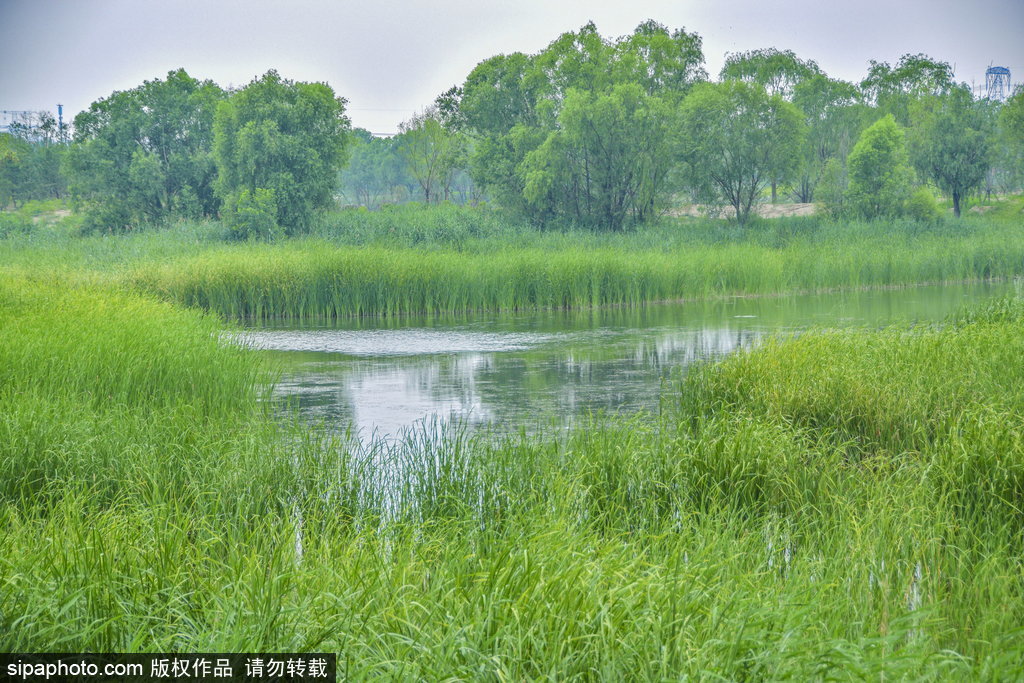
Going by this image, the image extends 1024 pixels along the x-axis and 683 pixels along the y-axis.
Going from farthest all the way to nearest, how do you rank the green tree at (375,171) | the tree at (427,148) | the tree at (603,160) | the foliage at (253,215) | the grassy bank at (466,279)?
the green tree at (375,171)
the tree at (427,148)
the tree at (603,160)
the foliage at (253,215)
the grassy bank at (466,279)

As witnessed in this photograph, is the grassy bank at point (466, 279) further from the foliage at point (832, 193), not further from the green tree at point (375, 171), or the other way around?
the green tree at point (375, 171)

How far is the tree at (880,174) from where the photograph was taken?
3528 cm

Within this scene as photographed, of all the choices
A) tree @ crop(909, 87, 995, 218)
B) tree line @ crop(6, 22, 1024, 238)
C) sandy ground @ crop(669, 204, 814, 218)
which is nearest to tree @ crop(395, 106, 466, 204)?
tree line @ crop(6, 22, 1024, 238)

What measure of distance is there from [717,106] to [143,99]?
826 inches

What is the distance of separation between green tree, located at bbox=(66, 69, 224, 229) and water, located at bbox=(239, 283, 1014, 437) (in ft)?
66.6

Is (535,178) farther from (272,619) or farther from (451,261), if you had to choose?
(272,619)

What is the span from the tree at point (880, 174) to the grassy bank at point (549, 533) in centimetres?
2907

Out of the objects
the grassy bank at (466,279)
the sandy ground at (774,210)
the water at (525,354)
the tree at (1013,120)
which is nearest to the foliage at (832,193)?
the sandy ground at (774,210)

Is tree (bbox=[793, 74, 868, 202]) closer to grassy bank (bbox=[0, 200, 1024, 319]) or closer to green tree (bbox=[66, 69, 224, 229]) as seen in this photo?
grassy bank (bbox=[0, 200, 1024, 319])

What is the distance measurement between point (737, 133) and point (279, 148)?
619 inches

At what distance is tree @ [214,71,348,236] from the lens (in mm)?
32188

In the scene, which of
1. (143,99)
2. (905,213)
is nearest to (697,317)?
(905,213)

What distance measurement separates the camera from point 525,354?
44.2 ft

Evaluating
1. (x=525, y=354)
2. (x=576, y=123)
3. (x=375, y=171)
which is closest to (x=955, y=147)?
(x=576, y=123)
